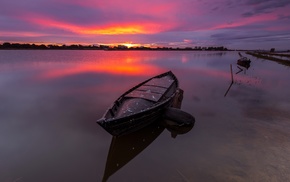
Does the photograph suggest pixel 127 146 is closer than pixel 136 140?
Yes

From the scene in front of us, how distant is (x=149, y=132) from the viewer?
13.2 m

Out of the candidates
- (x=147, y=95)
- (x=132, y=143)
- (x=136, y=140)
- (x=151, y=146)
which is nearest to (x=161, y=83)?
(x=147, y=95)

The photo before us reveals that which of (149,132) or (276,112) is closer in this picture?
(149,132)

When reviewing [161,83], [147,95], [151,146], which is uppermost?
[147,95]

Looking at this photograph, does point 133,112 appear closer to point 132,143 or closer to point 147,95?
point 132,143

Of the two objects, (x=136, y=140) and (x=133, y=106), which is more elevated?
(x=133, y=106)

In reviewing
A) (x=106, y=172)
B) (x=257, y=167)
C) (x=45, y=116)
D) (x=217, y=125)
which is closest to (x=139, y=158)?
(x=106, y=172)

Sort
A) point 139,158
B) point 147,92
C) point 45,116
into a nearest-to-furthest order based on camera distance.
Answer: point 139,158, point 45,116, point 147,92

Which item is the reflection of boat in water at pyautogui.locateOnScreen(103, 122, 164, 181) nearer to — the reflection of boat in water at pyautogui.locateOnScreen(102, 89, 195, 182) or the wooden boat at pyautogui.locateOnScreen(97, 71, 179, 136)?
the reflection of boat in water at pyautogui.locateOnScreen(102, 89, 195, 182)

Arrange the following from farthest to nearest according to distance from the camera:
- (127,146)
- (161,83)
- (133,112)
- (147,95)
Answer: (161,83) < (147,95) < (133,112) < (127,146)

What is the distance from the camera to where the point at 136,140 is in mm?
11961

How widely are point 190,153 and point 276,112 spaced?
12.1 m

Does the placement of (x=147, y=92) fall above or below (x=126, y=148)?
above

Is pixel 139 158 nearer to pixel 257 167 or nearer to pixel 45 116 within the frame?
pixel 257 167
